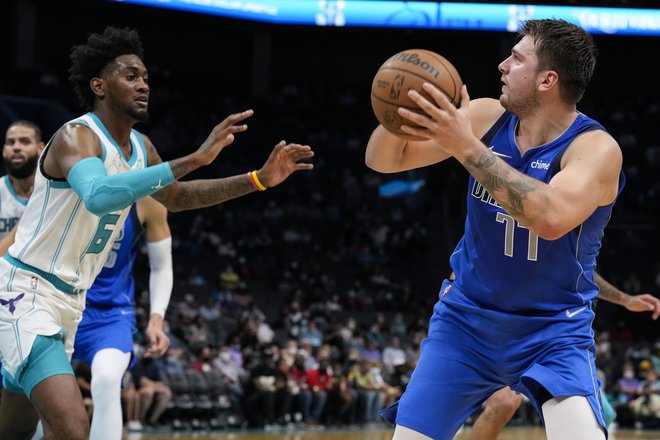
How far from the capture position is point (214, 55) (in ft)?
88.0

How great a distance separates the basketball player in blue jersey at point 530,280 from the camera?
344cm

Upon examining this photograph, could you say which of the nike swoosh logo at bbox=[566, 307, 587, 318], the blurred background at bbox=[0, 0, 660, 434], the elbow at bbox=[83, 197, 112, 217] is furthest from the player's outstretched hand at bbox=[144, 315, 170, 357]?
the blurred background at bbox=[0, 0, 660, 434]

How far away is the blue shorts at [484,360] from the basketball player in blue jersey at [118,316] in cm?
195

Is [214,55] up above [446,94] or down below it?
above

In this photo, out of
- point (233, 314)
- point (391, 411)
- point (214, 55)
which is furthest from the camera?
point (214, 55)

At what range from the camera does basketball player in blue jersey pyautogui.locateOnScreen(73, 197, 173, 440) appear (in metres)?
5.00

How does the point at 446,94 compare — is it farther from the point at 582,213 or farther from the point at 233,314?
the point at 233,314

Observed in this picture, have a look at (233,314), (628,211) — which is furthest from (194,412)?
(628,211)

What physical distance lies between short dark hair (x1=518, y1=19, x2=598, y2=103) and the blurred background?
9.47m

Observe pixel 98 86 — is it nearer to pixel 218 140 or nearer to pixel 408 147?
pixel 218 140

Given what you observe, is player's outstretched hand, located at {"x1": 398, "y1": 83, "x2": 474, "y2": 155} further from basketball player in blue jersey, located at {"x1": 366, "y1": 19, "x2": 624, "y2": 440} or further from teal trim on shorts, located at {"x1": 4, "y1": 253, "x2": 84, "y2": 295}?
teal trim on shorts, located at {"x1": 4, "y1": 253, "x2": 84, "y2": 295}

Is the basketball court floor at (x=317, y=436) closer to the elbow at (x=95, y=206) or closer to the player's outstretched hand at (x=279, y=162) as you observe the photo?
the player's outstretched hand at (x=279, y=162)

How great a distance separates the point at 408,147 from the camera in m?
3.94

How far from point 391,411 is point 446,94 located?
1.42 metres
